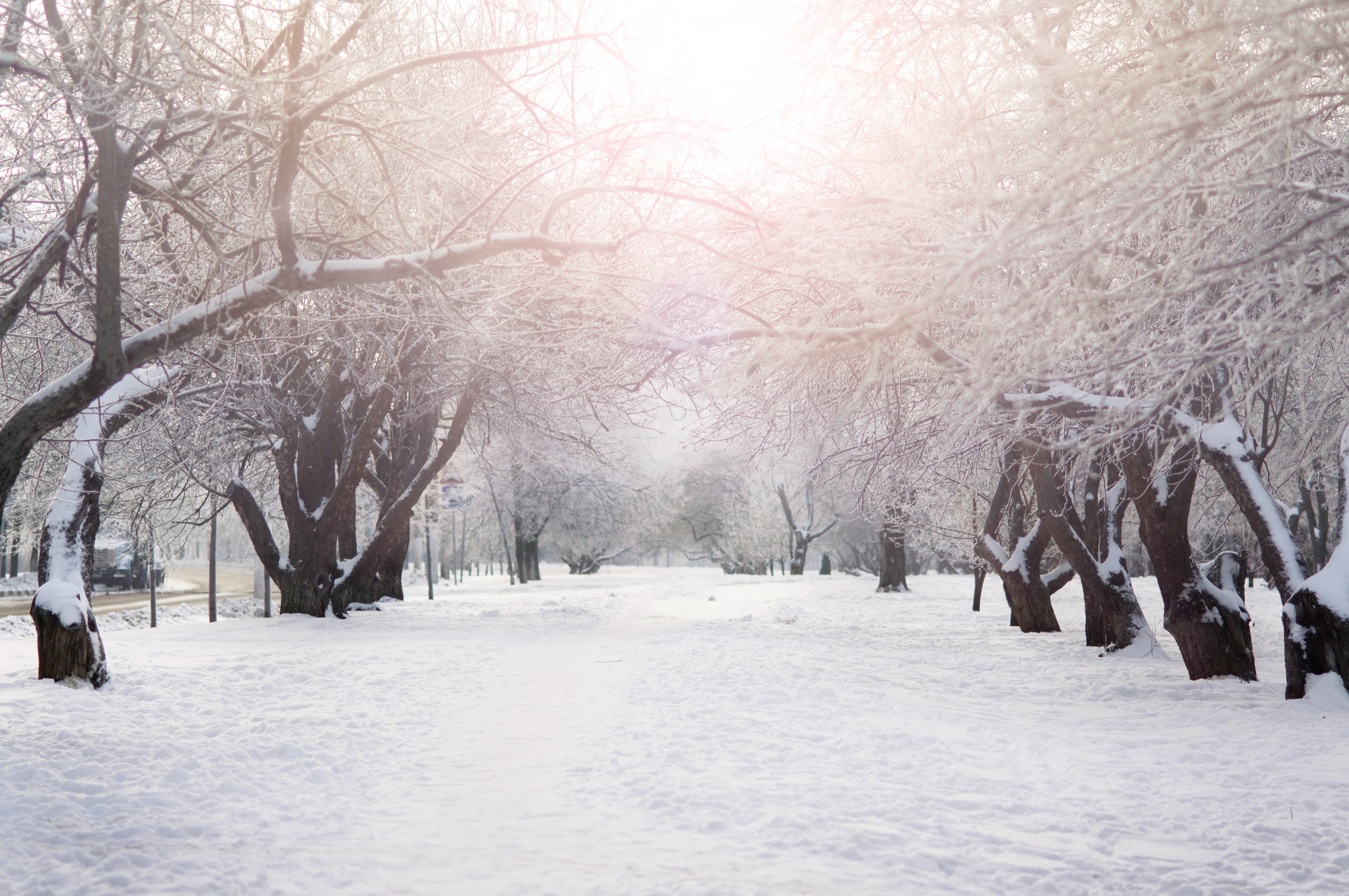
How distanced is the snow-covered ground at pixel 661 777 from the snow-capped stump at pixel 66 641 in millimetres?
272

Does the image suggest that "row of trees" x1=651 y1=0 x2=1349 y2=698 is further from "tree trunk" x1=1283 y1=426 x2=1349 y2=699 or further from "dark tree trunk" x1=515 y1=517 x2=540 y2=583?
"dark tree trunk" x1=515 y1=517 x2=540 y2=583

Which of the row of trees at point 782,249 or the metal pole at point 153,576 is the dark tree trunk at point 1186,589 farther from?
the metal pole at point 153,576

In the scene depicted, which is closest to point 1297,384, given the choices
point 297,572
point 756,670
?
point 756,670

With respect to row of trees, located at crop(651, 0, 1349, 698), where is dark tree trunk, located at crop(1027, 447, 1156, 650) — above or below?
below

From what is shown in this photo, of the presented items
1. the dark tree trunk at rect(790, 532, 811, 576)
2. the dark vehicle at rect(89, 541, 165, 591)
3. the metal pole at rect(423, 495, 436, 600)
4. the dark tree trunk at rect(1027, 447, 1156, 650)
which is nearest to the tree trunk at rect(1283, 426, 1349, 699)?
the dark tree trunk at rect(1027, 447, 1156, 650)

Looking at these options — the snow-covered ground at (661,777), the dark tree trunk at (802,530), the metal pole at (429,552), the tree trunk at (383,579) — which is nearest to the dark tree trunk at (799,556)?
the dark tree trunk at (802,530)

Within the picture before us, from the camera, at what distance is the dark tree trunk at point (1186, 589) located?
9.92 metres

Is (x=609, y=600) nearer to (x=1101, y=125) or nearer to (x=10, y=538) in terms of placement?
(x=10, y=538)

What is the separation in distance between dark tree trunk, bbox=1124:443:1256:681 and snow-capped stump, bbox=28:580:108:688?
34.3 feet

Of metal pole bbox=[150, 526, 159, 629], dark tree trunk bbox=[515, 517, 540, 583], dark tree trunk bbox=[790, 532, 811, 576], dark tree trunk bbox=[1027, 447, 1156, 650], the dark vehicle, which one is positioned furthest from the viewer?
dark tree trunk bbox=[790, 532, 811, 576]

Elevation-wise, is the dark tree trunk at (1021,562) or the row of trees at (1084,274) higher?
the row of trees at (1084,274)

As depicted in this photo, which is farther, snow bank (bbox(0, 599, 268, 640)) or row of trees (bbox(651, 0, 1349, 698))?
snow bank (bbox(0, 599, 268, 640))

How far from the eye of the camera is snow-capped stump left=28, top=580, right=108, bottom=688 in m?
8.59

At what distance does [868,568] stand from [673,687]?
52.2 m
